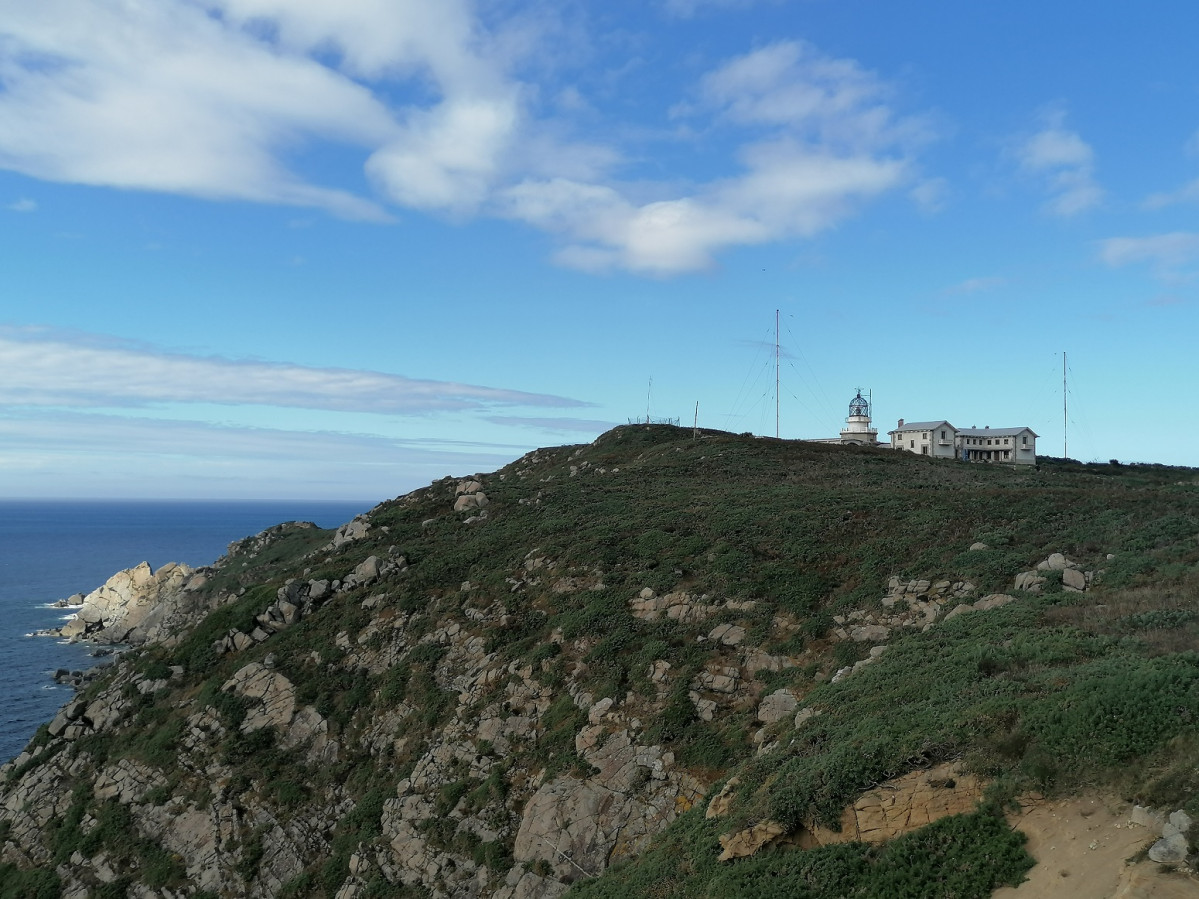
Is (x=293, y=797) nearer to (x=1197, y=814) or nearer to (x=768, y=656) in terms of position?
(x=768, y=656)

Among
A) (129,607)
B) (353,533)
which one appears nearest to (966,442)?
(353,533)

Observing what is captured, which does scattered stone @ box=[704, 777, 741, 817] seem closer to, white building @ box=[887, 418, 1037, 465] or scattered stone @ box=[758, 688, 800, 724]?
scattered stone @ box=[758, 688, 800, 724]

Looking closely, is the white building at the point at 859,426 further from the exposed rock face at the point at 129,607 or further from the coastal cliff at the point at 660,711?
the exposed rock face at the point at 129,607

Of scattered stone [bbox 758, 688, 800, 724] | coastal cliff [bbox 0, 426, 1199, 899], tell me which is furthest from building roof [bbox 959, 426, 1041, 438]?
scattered stone [bbox 758, 688, 800, 724]

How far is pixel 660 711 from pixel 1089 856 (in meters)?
12.6

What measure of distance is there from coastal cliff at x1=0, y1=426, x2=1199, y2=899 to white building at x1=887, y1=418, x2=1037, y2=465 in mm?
41804

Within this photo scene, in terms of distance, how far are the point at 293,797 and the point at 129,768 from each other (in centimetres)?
797

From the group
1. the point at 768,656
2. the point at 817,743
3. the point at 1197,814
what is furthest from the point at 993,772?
the point at 768,656

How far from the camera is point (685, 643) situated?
950 inches

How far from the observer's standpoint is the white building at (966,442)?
7612 cm

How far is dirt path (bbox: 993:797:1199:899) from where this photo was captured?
29.4 ft

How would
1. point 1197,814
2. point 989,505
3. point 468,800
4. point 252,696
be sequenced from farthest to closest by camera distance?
point 989,505 → point 252,696 → point 468,800 → point 1197,814

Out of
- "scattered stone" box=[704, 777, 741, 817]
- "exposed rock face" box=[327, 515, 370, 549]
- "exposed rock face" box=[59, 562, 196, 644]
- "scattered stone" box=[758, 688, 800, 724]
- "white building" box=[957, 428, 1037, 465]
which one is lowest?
"exposed rock face" box=[59, 562, 196, 644]

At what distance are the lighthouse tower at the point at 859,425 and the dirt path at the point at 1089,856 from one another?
68857 millimetres
